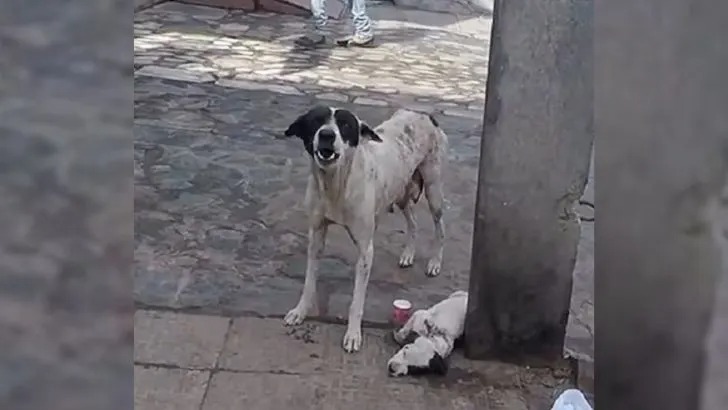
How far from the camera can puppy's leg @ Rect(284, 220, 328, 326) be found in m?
4.00

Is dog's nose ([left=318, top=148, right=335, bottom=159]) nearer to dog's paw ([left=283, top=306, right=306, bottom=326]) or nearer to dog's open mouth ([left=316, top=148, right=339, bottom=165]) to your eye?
dog's open mouth ([left=316, top=148, right=339, bottom=165])

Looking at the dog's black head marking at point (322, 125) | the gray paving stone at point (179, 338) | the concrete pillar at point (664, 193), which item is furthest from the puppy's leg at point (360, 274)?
the concrete pillar at point (664, 193)

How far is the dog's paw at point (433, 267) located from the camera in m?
4.72

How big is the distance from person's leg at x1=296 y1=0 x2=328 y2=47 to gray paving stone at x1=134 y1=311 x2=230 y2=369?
7028 millimetres

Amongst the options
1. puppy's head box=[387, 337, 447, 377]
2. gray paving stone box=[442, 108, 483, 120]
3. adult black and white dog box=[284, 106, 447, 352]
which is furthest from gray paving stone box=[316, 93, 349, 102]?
puppy's head box=[387, 337, 447, 377]

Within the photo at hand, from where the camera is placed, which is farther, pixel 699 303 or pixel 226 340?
pixel 226 340

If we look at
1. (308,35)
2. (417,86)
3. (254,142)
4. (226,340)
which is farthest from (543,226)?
(308,35)

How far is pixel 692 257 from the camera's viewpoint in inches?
30.9

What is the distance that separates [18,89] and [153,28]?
10.4 metres

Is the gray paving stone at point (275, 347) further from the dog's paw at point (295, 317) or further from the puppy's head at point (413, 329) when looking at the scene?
the puppy's head at point (413, 329)

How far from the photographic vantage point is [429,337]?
146 inches

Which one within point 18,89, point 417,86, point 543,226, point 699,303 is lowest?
point 417,86

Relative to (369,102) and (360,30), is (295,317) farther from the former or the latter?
(360,30)

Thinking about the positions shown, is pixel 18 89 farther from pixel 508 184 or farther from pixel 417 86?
pixel 417 86
